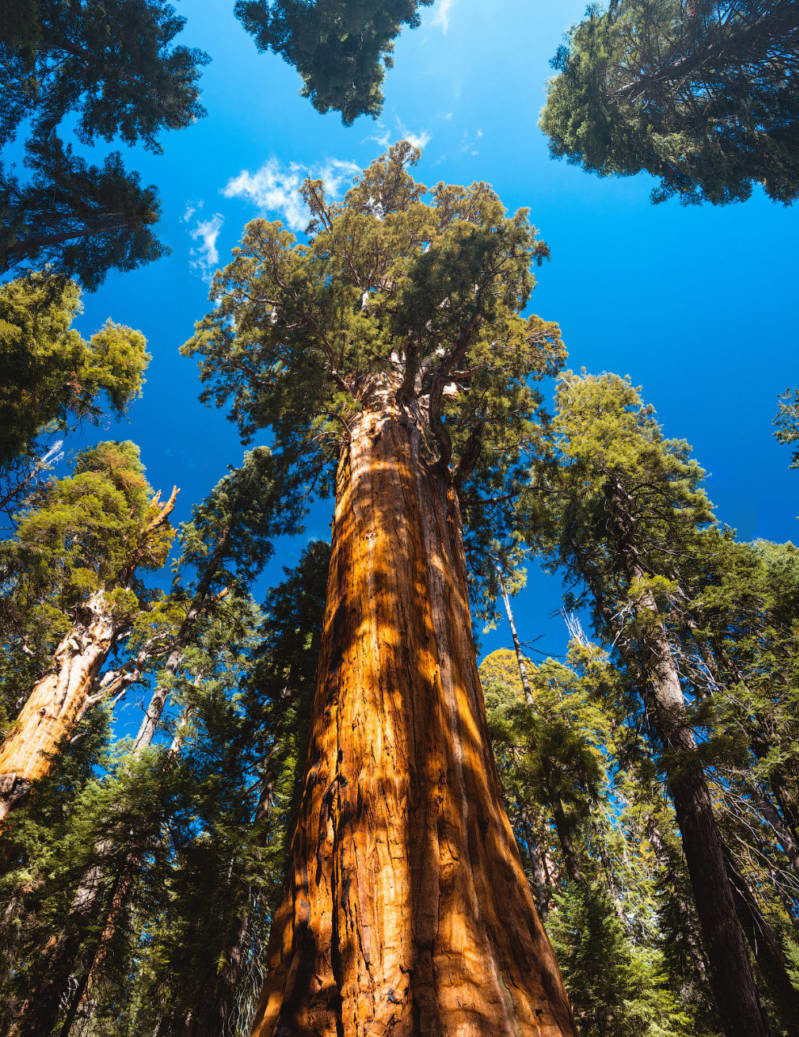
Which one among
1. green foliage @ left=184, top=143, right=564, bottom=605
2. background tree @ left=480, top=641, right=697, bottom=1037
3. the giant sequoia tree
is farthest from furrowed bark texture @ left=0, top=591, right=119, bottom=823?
background tree @ left=480, top=641, right=697, bottom=1037

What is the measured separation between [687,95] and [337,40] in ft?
22.8

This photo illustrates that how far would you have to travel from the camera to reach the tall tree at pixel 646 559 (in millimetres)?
5020

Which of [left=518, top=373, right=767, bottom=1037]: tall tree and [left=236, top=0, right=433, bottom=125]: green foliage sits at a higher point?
[left=236, top=0, right=433, bottom=125]: green foliage

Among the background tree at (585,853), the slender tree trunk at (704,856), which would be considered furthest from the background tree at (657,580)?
the background tree at (585,853)

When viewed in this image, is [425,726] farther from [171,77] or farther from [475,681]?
[171,77]

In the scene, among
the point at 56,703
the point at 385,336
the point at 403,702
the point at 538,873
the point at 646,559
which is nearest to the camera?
the point at 403,702

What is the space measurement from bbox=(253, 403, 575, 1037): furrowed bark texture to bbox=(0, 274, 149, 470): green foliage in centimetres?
1057

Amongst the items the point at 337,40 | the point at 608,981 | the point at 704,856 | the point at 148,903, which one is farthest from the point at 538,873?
the point at 337,40

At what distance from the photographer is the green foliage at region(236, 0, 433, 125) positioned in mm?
8719

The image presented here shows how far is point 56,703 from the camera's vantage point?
28.1 feet

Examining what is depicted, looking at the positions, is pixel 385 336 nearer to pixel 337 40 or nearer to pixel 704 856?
pixel 337 40

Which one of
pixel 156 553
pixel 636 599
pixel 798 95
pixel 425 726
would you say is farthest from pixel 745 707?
pixel 156 553

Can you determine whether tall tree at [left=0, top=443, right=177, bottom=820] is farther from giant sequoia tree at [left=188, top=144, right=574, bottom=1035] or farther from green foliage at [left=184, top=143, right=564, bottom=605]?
giant sequoia tree at [left=188, top=144, right=574, bottom=1035]

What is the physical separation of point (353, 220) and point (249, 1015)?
35.8ft
